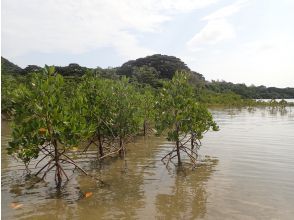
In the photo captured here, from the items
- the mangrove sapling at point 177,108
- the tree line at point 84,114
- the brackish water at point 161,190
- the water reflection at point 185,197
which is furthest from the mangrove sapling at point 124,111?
the water reflection at point 185,197

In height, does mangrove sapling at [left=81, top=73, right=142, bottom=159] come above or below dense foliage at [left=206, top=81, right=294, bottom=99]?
below

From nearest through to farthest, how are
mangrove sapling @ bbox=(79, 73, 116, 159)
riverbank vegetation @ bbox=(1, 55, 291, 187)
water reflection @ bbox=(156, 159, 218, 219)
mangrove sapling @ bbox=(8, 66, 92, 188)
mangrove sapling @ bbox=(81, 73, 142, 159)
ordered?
water reflection @ bbox=(156, 159, 218, 219), mangrove sapling @ bbox=(8, 66, 92, 188), riverbank vegetation @ bbox=(1, 55, 291, 187), mangrove sapling @ bbox=(79, 73, 116, 159), mangrove sapling @ bbox=(81, 73, 142, 159)

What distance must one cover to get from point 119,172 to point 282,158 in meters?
6.86

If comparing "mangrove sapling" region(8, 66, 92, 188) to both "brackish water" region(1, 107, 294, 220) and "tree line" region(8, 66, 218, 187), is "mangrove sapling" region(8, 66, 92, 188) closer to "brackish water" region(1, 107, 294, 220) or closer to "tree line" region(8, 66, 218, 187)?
"tree line" region(8, 66, 218, 187)

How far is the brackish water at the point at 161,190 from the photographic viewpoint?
25.5ft

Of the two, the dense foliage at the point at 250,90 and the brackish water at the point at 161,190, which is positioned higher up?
the dense foliage at the point at 250,90

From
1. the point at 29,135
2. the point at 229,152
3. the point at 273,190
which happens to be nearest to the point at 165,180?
the point at 273,190

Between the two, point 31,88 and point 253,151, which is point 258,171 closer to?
point 253,151

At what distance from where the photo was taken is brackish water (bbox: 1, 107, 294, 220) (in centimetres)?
778

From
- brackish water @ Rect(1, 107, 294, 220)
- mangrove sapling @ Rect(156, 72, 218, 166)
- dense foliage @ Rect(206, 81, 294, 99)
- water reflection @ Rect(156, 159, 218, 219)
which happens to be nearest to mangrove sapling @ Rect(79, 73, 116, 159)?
brackish water @ Rect(1, 107, 294, 220)

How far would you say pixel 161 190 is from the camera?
373 inches

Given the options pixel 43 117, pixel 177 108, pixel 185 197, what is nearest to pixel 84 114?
pixel 43 117

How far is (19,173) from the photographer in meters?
11.4

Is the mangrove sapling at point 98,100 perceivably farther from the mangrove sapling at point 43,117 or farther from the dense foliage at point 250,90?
the dense foliage at point 250,90
